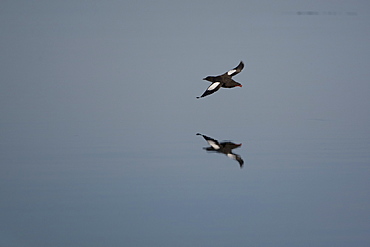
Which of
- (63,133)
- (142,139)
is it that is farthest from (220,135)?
(63,133)

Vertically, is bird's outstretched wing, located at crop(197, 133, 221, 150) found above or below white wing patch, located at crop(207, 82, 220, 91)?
below

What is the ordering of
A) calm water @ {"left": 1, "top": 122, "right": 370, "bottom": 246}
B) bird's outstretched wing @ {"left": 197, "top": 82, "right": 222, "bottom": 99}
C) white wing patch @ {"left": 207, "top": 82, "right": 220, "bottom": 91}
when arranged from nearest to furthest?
calm water @ {"left": 1, "top": 122, "right": 370, "bottom": 246} < bird's outstretched wing @ {"left": 197, "top": 82, "right": 222, "bottom": 99} < white wing patch @ {"left": 207, "top": 82, "right": 220, "bottom": 91}

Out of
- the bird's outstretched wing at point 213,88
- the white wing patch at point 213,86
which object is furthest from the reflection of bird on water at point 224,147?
the white wing patch at point 213,86

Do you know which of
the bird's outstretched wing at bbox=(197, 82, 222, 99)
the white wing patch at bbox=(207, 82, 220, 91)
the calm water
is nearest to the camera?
the calm water

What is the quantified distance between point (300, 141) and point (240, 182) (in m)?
3.15

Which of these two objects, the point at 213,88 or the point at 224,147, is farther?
the point at 213,88

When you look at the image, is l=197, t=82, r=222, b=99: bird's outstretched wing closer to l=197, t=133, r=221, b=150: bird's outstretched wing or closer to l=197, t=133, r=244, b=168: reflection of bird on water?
l=197, t=133, r=221, b=150: bird's outstretched wing

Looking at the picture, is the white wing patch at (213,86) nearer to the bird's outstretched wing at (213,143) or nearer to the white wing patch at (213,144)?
the bird's outstretched wing at (213,143)

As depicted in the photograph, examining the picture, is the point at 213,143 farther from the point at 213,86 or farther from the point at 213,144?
the point at 213,86

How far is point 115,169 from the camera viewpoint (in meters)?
9.30

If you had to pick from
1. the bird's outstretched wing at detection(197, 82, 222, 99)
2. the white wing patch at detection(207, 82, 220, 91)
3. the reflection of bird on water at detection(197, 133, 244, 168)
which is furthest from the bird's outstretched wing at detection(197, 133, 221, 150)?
the white wing patch at detection(207, 82, 220, 91)

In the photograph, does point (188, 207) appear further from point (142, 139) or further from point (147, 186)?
point (142, 139)

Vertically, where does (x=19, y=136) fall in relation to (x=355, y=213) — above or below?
above

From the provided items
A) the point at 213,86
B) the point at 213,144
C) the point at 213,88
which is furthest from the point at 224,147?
the point at 213,86
